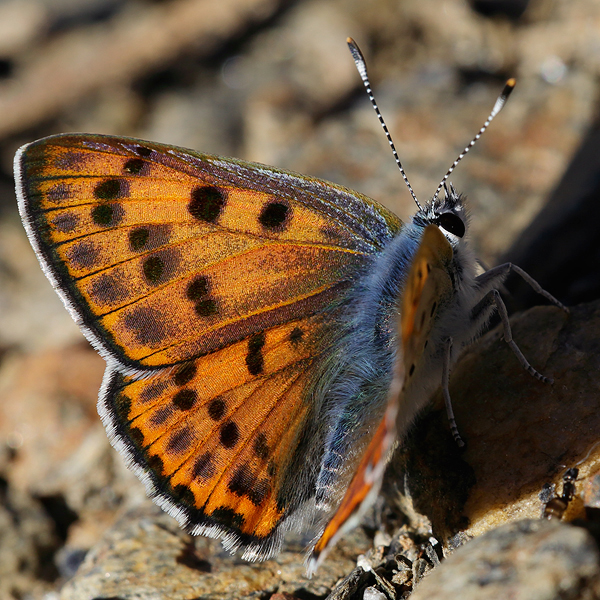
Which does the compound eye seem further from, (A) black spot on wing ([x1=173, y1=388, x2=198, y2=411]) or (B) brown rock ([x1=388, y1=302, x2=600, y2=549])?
(A) black spot on wing ([x1=173, y1=388, x2=198, y2=411])

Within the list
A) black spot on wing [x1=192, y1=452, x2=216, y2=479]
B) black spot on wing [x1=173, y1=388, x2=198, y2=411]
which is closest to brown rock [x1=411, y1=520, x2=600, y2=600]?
black spot on wing [x1=192, y1=452, x2=216, y2=479]

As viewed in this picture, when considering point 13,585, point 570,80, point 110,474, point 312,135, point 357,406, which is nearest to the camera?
point 357,406

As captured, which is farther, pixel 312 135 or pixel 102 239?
pixel 312 135

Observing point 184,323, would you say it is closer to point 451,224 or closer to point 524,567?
point 451,224

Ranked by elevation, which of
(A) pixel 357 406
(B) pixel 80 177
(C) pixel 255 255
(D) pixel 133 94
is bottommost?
(A) pixel 357 406

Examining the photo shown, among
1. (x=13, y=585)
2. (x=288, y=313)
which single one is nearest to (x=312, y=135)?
(x=288, y=313)

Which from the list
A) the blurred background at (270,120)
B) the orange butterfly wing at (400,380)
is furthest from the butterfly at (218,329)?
the blurred background at (270,120)

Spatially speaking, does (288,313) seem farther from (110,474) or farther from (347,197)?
(110,474)
